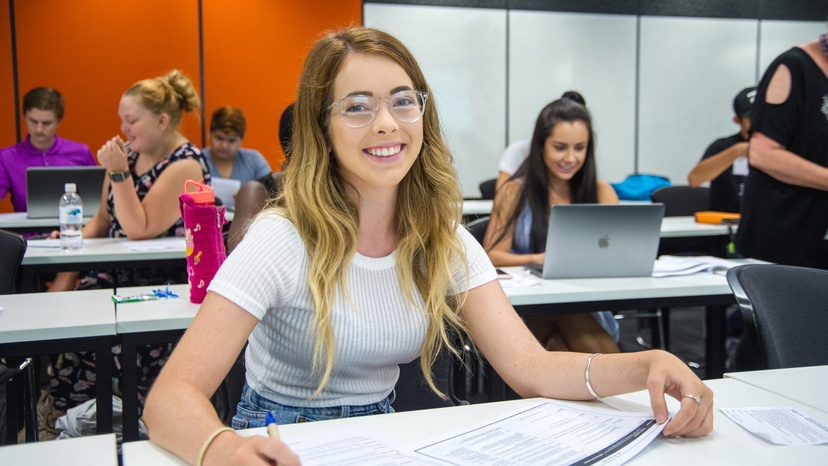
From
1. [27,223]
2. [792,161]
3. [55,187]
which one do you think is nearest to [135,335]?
[792,161]

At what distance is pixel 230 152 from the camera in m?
5.12

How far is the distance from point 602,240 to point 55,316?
5.45 feet

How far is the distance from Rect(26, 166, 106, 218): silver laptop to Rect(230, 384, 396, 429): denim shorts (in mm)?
2931

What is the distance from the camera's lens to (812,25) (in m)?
7.12

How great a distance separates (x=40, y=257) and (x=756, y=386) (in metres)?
2.57

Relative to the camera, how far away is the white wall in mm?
6266

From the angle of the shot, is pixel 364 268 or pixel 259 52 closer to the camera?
pixel 364 268

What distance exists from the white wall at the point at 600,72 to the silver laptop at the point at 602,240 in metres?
3.94

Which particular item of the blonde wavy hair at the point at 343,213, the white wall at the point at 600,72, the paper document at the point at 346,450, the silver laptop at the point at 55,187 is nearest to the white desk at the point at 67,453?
the paper document at the point at 346,450

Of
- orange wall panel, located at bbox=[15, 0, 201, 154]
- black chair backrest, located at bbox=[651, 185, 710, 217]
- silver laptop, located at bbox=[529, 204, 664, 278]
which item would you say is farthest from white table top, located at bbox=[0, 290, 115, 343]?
orange wall panel, located at bbox=[15, 0, 201, 154]

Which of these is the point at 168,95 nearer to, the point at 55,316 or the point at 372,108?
the point at 55,316

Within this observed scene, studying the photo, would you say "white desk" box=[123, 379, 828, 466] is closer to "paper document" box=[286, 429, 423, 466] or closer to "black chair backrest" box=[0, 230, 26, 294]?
"paper document" box=[286, 429, 423, 466]

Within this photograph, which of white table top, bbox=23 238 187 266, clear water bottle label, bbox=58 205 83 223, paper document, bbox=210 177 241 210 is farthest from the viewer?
paper document, bbox=210 177 241 210

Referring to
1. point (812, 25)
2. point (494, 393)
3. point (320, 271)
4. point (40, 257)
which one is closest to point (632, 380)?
point (320, 271)
